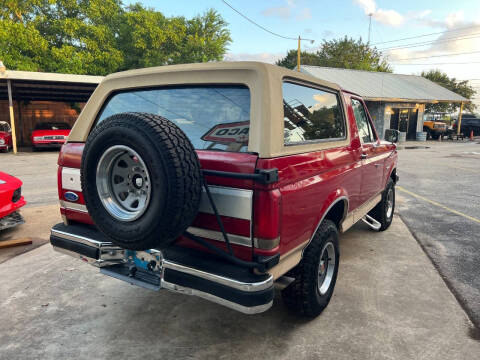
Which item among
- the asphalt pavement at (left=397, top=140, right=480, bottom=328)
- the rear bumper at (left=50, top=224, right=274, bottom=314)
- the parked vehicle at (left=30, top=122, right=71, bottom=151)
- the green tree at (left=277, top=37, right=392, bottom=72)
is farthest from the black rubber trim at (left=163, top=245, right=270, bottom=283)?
the green tree at (left=277, top=37, right=392, bottom=72)

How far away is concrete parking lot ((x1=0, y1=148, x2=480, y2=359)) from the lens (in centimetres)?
256

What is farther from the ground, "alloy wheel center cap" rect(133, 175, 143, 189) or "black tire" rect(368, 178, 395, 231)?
"alloy wheel center cap" rect(133, 175, 143, 189)

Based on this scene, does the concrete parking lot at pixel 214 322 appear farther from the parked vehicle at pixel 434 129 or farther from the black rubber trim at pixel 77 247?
the parked vehicle at pixel 434 129

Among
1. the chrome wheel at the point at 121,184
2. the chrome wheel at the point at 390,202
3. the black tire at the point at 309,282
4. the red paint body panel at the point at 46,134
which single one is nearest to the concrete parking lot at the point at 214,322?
the black tire at the point at 309,282

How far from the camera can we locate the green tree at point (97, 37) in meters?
24.7

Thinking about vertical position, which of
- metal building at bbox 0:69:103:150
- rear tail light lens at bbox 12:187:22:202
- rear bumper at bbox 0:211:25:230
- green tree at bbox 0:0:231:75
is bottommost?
rear bumper at bbox 0:211:25:230

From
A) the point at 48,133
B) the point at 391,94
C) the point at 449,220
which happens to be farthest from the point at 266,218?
the point at 391,94

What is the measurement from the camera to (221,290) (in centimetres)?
212

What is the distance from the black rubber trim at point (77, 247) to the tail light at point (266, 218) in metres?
1.27

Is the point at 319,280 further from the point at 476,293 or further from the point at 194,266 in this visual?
the point at 476,293

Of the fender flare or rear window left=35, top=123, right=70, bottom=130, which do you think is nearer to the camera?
the fender flare

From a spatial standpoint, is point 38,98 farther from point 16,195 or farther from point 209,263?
point 209,263

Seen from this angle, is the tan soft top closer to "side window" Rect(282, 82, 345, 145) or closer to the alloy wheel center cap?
"side window" Rect(282, 82, 345, 145)

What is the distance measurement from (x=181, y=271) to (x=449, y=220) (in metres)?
5.44
